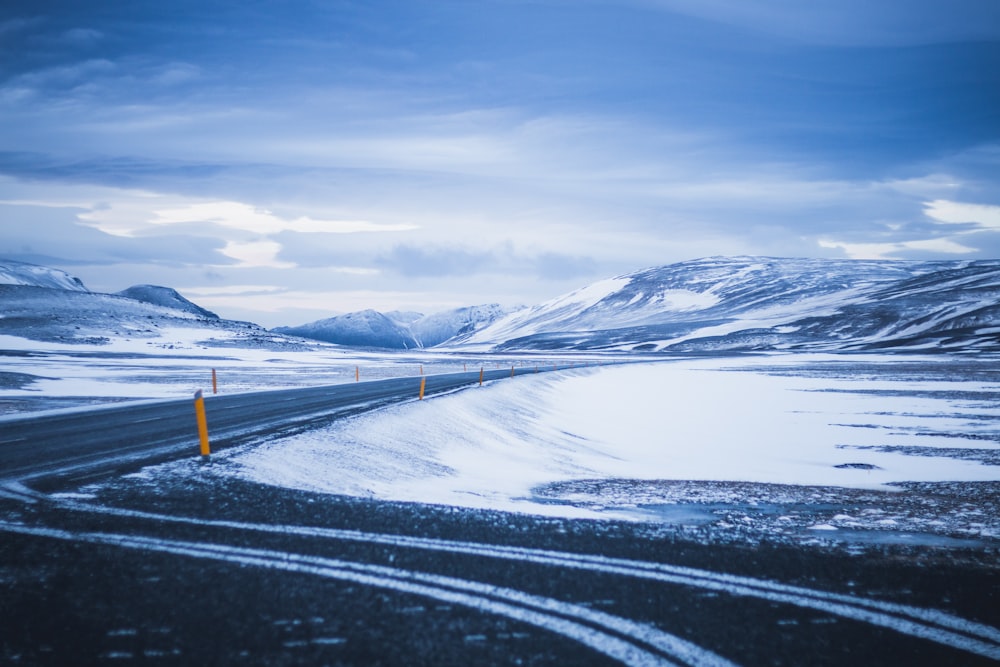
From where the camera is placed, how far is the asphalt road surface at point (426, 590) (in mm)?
4418

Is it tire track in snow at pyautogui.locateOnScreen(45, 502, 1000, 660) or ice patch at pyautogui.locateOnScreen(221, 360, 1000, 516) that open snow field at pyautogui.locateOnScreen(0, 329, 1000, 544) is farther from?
tire track in snow at pyautogui.locateOnScreen(45, 502, 1000, 660)

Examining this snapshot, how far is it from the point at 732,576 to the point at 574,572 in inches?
58.2

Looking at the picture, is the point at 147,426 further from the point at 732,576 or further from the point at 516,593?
the point at 732,576

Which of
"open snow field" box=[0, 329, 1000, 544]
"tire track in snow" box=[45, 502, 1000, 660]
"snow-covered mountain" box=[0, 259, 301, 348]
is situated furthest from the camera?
"snow-covered mountain" box=[0, 259, 301, 348]

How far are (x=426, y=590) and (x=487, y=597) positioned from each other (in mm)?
519

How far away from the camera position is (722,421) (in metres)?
27.1

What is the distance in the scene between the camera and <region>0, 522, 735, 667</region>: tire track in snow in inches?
174

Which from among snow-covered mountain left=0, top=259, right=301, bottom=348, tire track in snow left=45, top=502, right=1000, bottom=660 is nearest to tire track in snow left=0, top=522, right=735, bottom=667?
tire track in snow left=45, top=502, right=1000, bottom=660

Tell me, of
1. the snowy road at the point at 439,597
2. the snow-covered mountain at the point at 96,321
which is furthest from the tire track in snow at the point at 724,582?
the snow-covered mountain at the point at 96,321

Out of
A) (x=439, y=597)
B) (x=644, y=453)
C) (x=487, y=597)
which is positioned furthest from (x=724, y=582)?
(x=644, y=453)

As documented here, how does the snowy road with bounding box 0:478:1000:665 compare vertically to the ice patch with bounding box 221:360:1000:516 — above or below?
above

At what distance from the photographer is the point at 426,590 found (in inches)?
211

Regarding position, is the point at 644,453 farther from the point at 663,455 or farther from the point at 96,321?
the point at 96,321

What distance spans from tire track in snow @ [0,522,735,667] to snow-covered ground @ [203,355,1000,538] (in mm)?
3020
